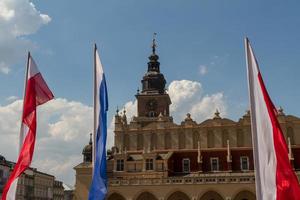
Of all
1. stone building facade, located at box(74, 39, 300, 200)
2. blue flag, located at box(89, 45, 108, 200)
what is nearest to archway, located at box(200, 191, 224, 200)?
stone building facade, located at box(74, 39, 300, 200)

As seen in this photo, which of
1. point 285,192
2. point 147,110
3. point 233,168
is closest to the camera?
point 285,192

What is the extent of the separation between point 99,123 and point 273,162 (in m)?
7.09

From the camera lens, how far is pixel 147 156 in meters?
62.7

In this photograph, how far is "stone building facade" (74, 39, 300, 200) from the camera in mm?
56875

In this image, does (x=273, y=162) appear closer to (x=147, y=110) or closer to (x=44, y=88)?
(x=44, y=88)

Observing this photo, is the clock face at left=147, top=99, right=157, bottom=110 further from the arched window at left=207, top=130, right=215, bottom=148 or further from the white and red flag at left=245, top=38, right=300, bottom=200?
the white and red flag at left=245, top=38, right=300, bottom=200

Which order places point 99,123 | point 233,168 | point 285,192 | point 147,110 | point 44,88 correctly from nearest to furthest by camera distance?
point 285,192
point 99,123
point 44,88
point 233,168
point 147,110

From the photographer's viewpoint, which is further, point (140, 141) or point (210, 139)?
point (140, 141)

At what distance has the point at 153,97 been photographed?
77.7 metres

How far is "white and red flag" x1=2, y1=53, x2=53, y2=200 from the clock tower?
185ft

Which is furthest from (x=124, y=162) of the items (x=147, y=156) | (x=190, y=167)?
(x=190, y=167)

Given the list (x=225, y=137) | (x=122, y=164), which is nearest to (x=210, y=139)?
(x=225, y=137)

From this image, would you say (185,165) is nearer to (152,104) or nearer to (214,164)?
(214,164)

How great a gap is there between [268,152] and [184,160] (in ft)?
165
